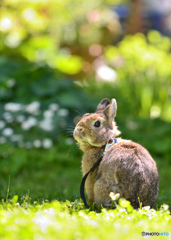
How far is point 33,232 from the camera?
2332 mm

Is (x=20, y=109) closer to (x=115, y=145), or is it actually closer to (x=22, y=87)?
(x=22, y=87)

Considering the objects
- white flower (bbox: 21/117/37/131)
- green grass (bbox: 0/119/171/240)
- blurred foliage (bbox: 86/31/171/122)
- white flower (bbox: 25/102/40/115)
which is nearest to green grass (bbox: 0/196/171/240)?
green grass (bbox: 0/119/171/240)

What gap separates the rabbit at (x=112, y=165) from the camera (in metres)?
3.38

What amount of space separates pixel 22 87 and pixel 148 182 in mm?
5304

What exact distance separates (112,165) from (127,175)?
0.16m

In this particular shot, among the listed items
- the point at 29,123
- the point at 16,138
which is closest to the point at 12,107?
the point at 29,123

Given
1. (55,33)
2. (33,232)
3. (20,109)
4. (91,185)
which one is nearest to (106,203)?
(91,185)

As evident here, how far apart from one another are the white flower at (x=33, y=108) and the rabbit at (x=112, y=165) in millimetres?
3880

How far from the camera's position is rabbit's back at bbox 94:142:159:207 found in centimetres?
337

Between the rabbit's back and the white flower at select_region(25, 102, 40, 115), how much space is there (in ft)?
13.4

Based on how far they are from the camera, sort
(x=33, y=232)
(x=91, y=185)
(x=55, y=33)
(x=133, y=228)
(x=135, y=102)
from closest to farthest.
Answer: (x=33, y=232) → (x=133, y=228) → (x=91, y=185) → (x=135, y=102) → (x=55, y=33)

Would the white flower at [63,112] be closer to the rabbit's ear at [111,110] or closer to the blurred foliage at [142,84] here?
the blurred foliage at [142,84]

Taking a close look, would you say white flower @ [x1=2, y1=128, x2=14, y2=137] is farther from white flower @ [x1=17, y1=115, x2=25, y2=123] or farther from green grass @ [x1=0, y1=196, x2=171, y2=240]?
green grass @ [x1=0, y1=196, x2=171, y2=240]

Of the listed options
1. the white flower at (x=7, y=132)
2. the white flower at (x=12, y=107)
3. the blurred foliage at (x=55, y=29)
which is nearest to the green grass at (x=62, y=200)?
the white flower at (x=7, y=132)
